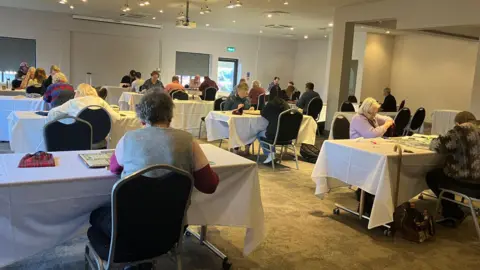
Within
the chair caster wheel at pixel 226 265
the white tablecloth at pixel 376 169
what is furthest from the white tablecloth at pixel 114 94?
the chair caster wheel at pixel 226 265

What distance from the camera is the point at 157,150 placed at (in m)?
2.11

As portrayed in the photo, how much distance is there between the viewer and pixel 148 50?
15.6 meters

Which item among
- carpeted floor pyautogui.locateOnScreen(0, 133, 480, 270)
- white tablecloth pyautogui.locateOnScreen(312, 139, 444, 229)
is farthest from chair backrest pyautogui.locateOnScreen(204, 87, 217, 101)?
white tablecloth pyautogui.locateOnScreen(312, 139, 444, 229)

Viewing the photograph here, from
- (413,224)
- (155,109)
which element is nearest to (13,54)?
(155,109)

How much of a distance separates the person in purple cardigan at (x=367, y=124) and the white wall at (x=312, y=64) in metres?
12.6

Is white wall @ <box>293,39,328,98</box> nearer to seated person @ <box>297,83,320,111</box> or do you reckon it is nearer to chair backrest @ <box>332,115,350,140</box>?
seated person @ <box>297,83,320,111</box>

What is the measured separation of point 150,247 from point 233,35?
638 inches

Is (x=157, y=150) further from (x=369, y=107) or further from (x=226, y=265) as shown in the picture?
(x=369, y=107)

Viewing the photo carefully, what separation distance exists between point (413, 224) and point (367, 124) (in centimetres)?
131

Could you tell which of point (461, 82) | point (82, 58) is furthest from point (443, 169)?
point (82, 58)

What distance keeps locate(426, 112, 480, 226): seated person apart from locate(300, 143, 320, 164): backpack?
2.99m

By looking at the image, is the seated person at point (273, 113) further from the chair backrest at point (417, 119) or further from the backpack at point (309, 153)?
the chair backrest at point (417, 119)

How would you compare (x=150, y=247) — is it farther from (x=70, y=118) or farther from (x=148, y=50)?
(x=148, y=50)

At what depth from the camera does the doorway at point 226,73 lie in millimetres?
18062
